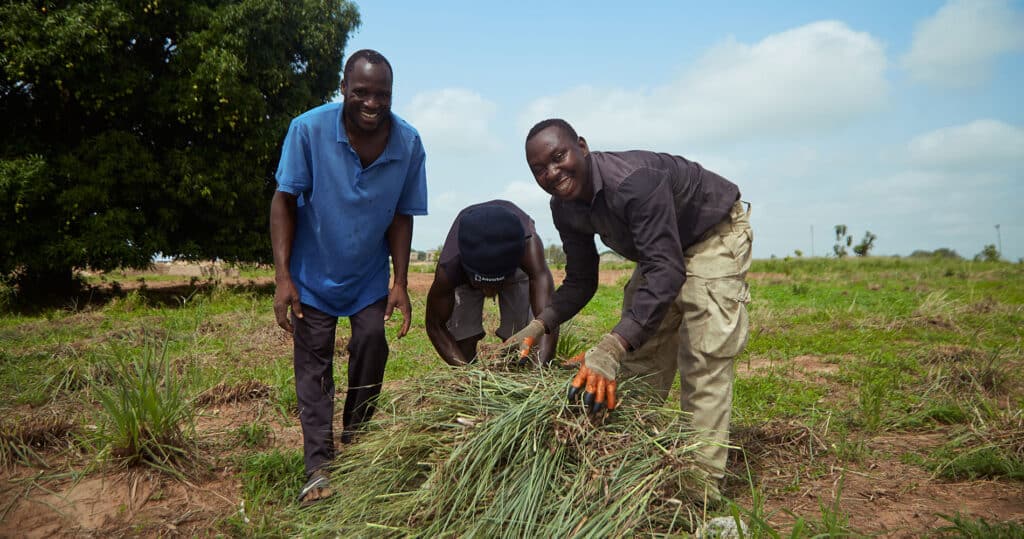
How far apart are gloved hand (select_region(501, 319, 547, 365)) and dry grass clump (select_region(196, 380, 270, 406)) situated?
6.88 feet

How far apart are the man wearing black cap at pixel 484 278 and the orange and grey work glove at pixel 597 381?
0.84 m

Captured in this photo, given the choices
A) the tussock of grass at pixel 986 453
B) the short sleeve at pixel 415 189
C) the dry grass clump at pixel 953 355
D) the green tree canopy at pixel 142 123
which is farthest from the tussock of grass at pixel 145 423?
the green tree canopy at pixel 142 123

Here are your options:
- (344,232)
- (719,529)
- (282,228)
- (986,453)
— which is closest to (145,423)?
(282,228)

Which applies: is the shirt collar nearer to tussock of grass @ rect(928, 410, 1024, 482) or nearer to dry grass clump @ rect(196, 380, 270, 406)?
tussock of grass @ rect(928, 410, 1024, 482)

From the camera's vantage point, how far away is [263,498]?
2.83 meters

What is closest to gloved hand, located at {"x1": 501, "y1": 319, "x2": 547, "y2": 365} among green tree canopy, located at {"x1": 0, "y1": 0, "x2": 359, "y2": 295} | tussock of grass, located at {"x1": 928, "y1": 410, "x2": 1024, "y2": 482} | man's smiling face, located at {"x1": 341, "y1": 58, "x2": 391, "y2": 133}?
man's smiling face, located at {"x1": 341, "y1": 58, "x2": 391, "y2": 133}

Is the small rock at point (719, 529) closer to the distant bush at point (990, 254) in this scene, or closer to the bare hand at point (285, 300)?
the bare hand at point (285, 300)

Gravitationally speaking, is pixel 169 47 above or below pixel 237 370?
above

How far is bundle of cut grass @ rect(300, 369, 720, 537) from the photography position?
2.06 metres

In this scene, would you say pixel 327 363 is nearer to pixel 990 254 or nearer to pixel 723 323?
pixel 723 323

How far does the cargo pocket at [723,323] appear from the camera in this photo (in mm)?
Answer: 2680

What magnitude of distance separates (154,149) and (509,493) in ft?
36.7

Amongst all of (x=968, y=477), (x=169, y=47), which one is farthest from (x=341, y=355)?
(x=169, y=47)

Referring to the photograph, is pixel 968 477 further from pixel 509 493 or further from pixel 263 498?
pixel 263 498
